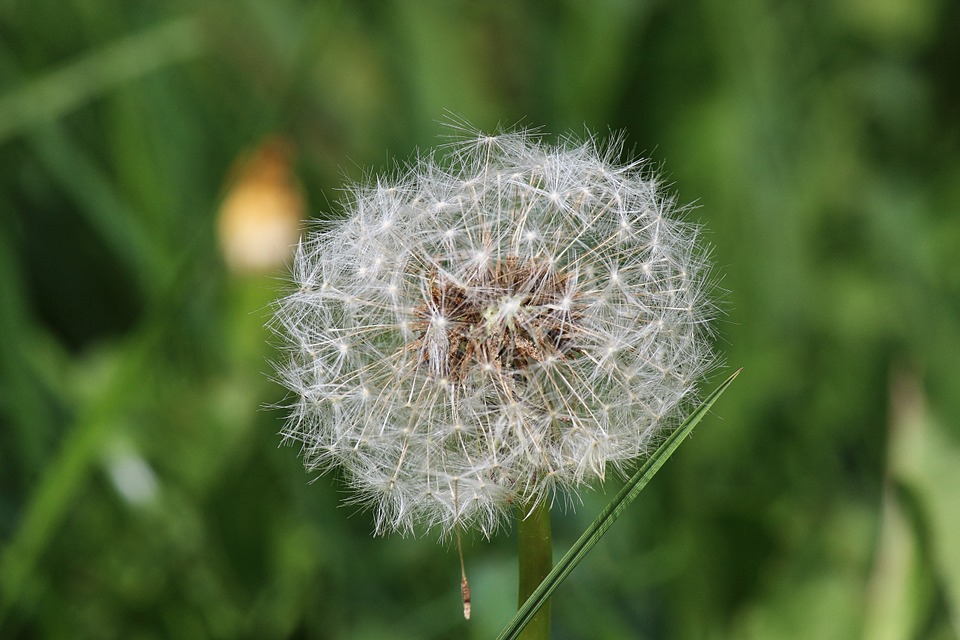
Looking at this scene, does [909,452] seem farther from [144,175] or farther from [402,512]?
[144,175]

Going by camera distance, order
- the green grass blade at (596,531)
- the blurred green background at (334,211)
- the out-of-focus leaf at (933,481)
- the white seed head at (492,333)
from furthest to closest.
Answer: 1. the blurred green background at (334,211)
2. the out-of-focus leaf at (933,481)
3. the white seed head at (492,333)
4. the green grass blade at (596,531)

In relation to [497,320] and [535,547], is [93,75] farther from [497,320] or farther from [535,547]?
[535,547]

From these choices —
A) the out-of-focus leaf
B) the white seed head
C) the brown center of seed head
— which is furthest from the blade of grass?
the out-of-focus leaf

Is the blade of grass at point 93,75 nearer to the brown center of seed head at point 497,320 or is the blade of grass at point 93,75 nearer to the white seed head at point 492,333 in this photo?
the white seed head at point 492,333

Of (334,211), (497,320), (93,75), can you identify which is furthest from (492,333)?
(93,75)

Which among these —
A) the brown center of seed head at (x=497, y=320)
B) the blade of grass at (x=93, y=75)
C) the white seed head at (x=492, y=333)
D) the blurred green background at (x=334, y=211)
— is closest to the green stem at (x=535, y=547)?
the white seed head at (x=492, y=333)

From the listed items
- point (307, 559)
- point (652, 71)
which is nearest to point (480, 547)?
point (307, 559)
